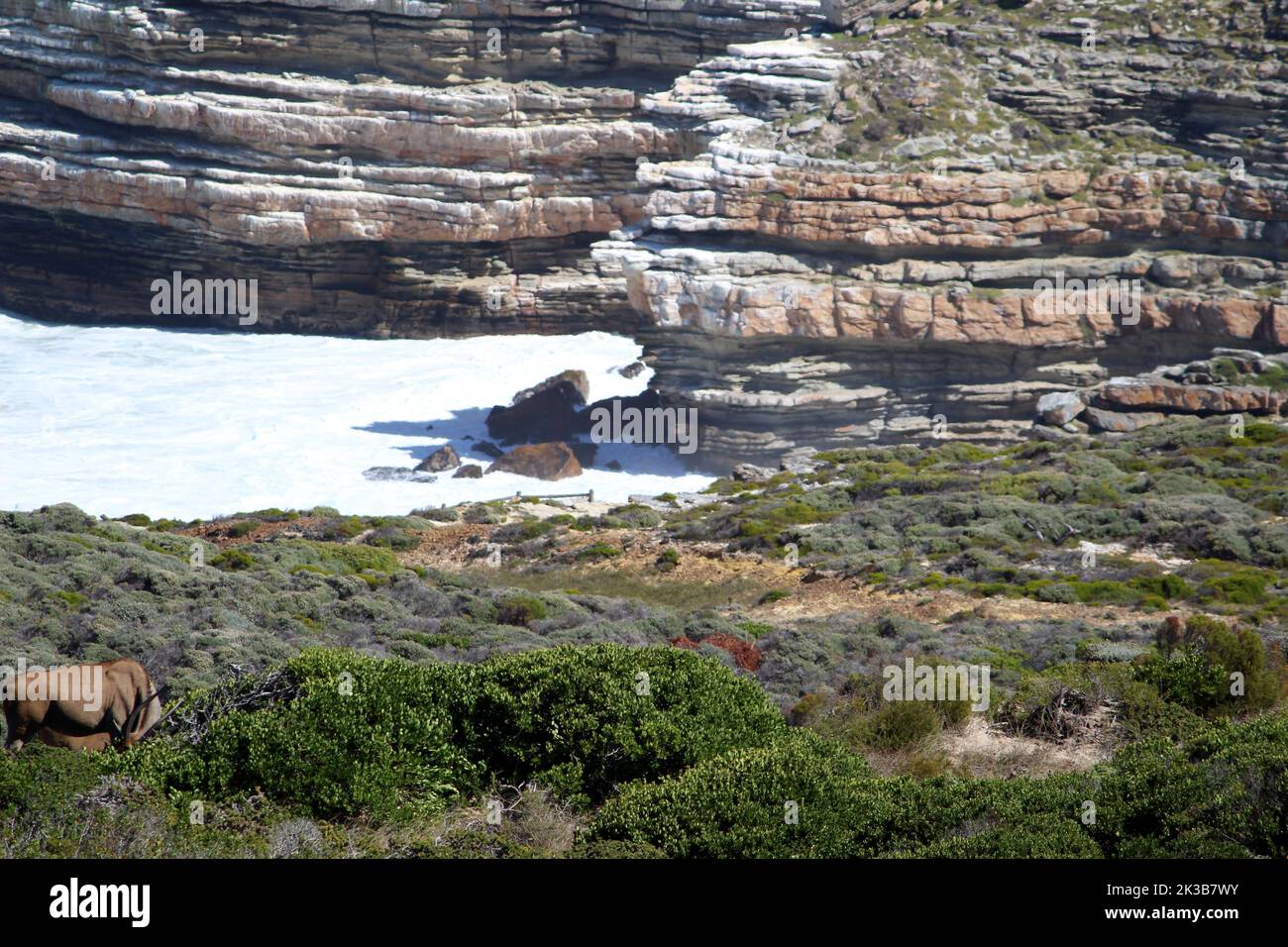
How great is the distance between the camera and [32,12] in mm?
50344

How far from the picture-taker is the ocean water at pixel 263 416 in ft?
121

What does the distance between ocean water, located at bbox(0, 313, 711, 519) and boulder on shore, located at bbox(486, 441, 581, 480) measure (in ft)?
1.33

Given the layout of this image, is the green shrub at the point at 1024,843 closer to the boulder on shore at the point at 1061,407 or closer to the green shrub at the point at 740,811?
the green shrub at the point at 740,811

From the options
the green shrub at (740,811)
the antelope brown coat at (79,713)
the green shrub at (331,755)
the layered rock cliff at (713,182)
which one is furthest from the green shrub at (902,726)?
the layered rock cliff at (713,182)

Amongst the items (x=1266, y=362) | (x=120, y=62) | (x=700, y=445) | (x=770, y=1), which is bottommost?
(x=700, y=445)

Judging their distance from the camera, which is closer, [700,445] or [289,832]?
[289,832]

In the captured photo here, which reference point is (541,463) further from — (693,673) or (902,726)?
(693,673)

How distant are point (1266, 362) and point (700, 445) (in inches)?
664

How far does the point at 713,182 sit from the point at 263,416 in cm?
1606

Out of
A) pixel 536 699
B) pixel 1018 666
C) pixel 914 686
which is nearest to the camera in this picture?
pixel 536 699

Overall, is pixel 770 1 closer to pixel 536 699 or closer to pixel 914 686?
pixel 914 686
